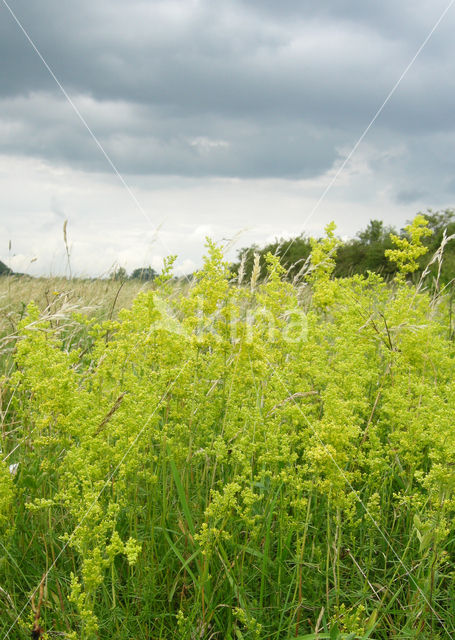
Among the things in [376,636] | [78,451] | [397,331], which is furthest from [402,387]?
[78,451]

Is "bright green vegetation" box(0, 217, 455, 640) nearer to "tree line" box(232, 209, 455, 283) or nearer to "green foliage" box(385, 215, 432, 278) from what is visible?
"green foliage" box(385, 215, 432, 278)

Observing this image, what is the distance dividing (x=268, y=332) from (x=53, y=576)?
1.58 m

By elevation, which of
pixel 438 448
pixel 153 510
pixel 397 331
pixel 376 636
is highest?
pixel 397 331

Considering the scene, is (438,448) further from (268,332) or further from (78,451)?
(78,451)

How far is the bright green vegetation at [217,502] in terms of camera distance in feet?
6.65

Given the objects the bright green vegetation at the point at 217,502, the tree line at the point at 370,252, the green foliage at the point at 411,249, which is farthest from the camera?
the tree line at the point at 370,252

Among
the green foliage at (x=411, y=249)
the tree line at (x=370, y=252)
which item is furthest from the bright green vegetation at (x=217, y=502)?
the tree line at (x=370, y=252)

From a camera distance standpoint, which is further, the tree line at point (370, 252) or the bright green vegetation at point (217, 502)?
the tree line at point (370, 252)

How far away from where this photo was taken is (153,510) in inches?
99.3

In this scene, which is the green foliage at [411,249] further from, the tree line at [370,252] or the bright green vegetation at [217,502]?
the tree line at [370,252]

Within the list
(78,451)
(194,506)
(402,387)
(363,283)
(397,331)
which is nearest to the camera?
(78,451)

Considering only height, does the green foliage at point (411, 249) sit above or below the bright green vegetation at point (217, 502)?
above

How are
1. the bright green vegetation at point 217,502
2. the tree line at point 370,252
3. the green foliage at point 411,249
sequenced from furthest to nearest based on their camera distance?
the tree line at point 370,252
the green foliage at point 411,249
the bright green vegetation at point 217,502

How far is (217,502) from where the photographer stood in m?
1.92
